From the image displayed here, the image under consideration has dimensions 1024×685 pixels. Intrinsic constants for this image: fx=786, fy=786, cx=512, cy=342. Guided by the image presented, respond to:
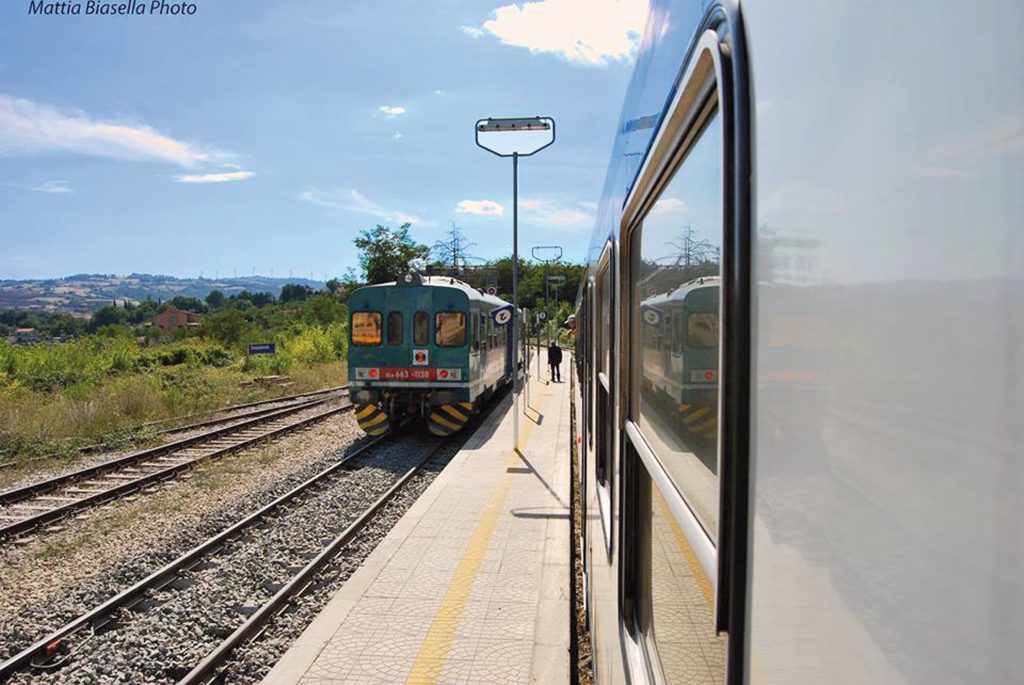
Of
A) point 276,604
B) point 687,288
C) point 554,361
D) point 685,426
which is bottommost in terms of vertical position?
point 276,604

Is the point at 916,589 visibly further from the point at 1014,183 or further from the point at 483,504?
the point at 483,504

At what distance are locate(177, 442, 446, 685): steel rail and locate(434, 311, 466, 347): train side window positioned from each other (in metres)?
4.77

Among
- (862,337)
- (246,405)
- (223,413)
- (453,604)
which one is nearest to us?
(862,337)

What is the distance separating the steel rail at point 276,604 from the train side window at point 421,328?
4.74 m

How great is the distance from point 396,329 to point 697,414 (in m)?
13.2

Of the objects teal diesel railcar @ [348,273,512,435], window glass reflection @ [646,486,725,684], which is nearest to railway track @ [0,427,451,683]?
teal diesel railcar @ [348,273,512,435]

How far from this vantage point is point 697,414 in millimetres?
1320

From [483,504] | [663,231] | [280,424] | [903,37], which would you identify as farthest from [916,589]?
[280,424]

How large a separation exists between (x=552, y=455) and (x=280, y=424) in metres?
6.59

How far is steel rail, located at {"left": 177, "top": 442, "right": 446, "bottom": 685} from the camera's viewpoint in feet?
17.1

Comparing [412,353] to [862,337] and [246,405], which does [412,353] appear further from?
[862,337]

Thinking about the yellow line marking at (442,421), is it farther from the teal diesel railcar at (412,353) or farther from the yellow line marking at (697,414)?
the yellow line marking at (697,414)

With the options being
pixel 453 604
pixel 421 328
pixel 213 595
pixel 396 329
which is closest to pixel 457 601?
pixel 453 604

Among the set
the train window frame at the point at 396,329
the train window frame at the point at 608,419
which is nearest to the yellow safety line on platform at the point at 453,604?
the train window frame at the point at 608,419
